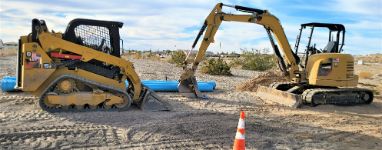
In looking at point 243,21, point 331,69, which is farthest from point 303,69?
point 243,21

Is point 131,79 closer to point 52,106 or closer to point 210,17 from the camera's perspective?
point 52,106

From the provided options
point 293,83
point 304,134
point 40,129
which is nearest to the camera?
point 40,129

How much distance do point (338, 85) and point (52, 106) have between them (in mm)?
8455

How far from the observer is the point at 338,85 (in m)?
13.8

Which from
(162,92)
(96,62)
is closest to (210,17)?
(162,92)

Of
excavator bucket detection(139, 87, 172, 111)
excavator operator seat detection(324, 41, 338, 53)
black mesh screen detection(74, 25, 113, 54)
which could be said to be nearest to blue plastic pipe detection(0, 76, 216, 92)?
excavator bucket detection(139, 87, 172, 111)

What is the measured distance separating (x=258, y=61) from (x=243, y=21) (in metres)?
17.5

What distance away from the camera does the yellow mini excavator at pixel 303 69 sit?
1353 cm

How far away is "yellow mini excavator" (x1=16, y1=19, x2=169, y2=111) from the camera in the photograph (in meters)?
10.1

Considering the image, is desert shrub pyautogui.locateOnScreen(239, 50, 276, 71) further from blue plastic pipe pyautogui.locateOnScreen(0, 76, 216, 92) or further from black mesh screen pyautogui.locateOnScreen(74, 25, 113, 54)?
black mesh screen pyautogui.locateOnScreen(74, 25, 113, 54)

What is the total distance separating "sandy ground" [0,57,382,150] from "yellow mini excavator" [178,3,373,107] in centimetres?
89

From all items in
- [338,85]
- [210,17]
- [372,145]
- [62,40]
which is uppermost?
[210,17]

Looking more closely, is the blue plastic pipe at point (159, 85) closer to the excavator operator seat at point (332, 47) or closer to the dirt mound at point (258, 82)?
the dirt mound at point (258, 82)

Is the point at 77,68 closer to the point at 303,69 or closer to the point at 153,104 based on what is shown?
the point at 153,104
